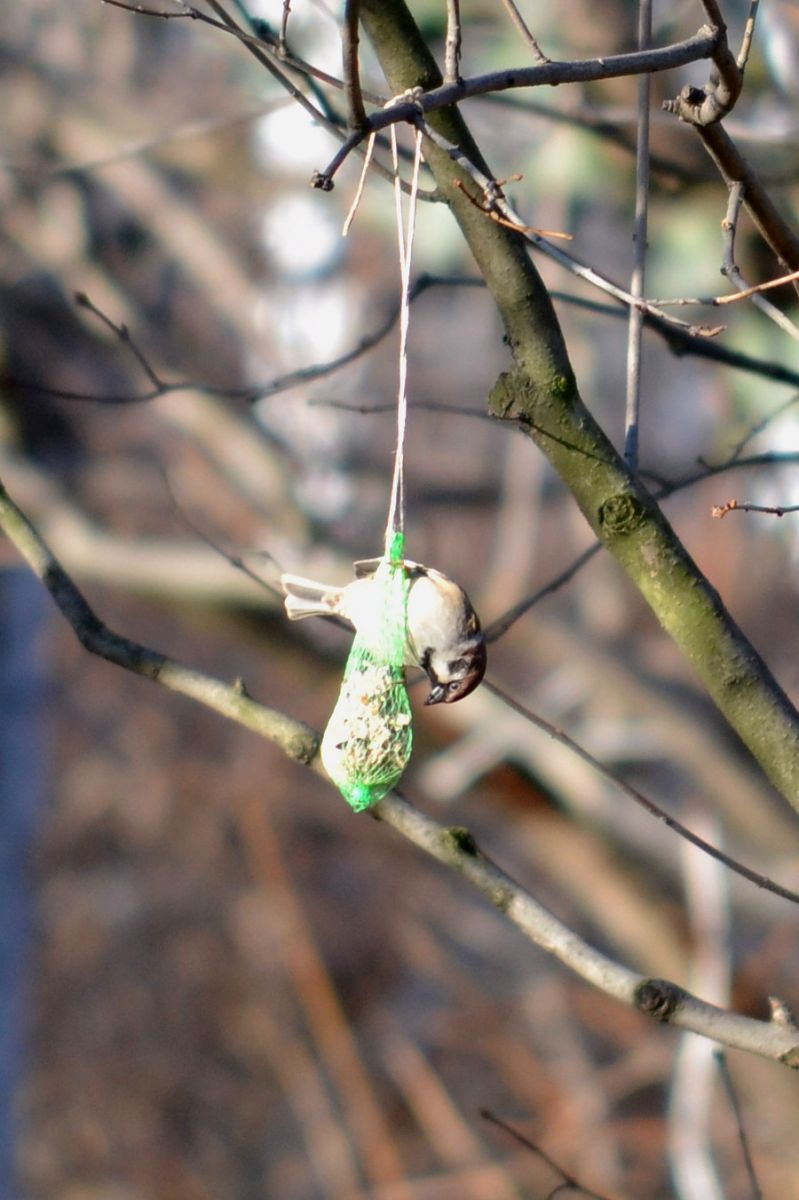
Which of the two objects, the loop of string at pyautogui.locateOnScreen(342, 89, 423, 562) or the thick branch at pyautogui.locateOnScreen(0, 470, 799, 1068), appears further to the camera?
the thick branch at pyautogui.locateOnScreen(0, 470, 799, 1068)

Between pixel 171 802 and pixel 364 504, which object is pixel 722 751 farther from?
pixel 171 802

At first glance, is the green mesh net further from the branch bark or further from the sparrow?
the branch bark

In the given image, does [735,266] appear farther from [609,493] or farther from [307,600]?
[307,600]

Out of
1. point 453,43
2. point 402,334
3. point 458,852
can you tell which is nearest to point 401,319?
point 402,334

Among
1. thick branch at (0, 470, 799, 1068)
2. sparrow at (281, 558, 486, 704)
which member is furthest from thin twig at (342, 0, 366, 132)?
thick branch at (0, 470, 799, 1068)

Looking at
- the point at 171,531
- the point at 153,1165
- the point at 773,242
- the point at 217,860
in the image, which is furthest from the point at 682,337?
the point at 171,531

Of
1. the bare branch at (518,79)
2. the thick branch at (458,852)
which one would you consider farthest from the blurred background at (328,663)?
the bare branch at (518,79)
